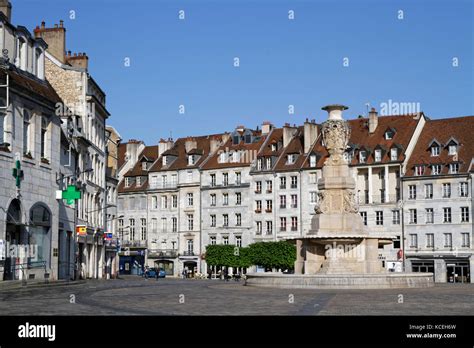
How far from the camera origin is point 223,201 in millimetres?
96562

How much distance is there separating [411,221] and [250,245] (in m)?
17.2

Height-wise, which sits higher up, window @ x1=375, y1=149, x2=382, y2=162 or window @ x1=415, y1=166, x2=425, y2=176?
window @ x1=375, y1=149, x2=382, y2=162

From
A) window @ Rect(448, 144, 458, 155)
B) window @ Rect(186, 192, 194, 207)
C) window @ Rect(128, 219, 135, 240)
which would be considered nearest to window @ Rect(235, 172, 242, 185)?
window @ Rect(186, 192, 194, 207)

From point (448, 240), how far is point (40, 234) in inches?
Answer: 1903

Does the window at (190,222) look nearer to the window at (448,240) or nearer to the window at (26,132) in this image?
the window at (448,240)

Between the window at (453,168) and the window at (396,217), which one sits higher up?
the window at (453,168)

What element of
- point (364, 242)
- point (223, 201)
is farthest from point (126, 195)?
point (364, 242)

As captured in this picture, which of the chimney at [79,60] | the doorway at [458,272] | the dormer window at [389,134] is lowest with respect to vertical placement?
the doorway at [458,272]

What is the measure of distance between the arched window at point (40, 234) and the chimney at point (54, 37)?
2293cm

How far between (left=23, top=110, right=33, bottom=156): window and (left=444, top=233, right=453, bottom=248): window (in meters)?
49.9

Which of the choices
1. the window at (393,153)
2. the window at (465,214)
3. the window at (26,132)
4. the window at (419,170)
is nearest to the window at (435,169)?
the window at (419,170)

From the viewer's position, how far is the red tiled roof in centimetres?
8119

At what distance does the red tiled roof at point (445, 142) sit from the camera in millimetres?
81188

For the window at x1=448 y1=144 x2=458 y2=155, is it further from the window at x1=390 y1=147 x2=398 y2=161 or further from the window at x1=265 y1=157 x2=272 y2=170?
the window at x1=265 y1=157 x2=272 y2=170
